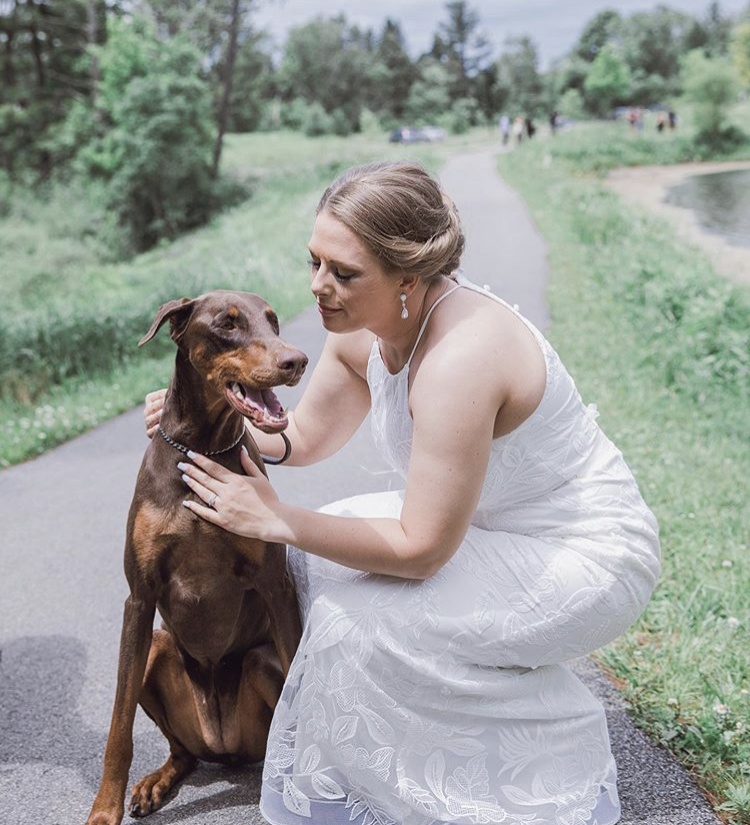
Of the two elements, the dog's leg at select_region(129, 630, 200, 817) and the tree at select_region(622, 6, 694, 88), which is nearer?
the dog's leg at select_region(129, 630, 200, 817)

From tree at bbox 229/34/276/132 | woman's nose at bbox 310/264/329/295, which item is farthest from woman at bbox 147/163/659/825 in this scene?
tree at bbox 229/34/276/132

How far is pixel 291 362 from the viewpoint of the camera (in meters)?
2.45

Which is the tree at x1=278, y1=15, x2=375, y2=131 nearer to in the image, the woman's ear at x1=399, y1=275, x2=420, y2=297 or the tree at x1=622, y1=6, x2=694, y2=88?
the tree at x1=622, y1=6, x2=694, y2=88

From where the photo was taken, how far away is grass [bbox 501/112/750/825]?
3389 mm

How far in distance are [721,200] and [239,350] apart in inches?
1271

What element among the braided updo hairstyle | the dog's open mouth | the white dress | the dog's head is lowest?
the white dress

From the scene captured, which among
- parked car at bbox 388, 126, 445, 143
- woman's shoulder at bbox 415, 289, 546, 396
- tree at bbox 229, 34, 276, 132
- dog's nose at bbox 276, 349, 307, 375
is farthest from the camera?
tree at bbox 229, 34, 276, 132

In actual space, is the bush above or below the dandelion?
below

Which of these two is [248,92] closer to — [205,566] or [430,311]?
[430,311]

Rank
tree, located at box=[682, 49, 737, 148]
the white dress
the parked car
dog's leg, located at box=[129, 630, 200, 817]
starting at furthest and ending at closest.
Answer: the parked car < tree, located at box=[682, 49, 737, 148] < dog's leg, located at box=[129, 630, 200, 817] < the white dress

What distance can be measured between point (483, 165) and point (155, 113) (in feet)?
40.2

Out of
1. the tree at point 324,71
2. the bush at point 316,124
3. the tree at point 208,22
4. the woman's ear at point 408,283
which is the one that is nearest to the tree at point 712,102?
the tree at point 208,22

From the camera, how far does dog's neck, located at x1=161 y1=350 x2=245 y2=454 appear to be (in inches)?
107

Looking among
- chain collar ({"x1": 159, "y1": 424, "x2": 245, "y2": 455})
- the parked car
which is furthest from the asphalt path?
the parked car
